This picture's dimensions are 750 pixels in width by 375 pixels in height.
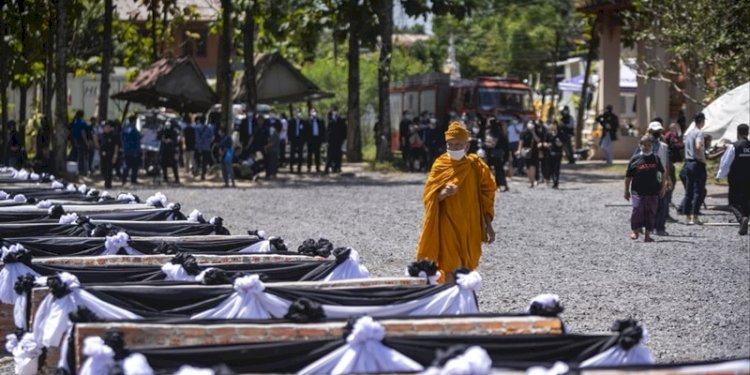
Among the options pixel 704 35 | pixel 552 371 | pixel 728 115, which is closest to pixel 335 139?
pixel 704 35

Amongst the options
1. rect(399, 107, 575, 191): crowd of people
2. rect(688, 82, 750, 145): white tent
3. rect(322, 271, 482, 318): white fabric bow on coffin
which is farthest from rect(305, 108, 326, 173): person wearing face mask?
rect(322, 271, 482, 318): white fabric bow on coffin

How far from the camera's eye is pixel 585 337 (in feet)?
22.9

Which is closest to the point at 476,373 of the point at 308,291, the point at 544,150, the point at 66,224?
the point at 308,291

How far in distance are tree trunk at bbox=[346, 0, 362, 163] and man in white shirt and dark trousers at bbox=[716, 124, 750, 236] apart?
21.4 meters

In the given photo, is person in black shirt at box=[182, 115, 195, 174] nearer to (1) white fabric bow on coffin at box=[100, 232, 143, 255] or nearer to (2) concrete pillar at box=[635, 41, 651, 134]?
(2) concrete pillar at box=[635, 41, 651, 134]

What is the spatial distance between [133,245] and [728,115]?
50.5 feet

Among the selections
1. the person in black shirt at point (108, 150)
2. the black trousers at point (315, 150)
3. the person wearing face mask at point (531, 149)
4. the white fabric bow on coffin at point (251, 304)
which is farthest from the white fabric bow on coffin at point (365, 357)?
the black trousers at point (315, 150)

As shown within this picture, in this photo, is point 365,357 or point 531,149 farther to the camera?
point 531,149

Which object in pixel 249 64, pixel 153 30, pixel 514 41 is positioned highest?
pixel 514 41

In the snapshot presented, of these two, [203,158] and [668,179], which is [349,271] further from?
[203,158]

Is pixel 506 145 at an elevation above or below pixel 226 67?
below

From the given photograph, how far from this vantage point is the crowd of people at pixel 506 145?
31.2 m

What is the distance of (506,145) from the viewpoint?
3391 cm

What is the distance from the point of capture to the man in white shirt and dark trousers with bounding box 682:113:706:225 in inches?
862
